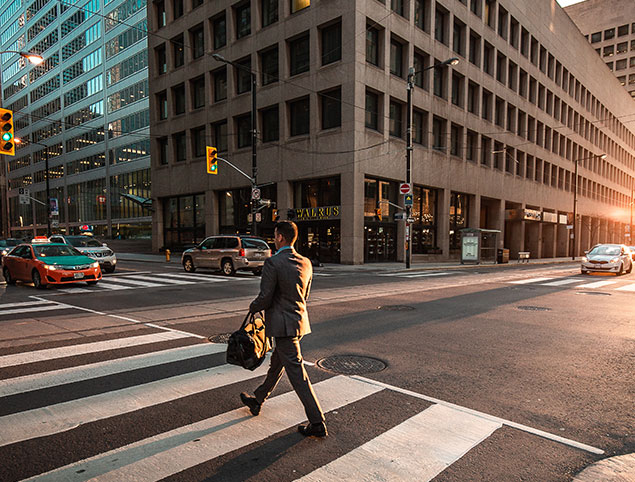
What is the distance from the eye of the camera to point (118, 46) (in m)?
53.2

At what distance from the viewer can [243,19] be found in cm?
3225

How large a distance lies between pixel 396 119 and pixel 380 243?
8.87 metres

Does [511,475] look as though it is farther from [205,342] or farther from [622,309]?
[622,309]

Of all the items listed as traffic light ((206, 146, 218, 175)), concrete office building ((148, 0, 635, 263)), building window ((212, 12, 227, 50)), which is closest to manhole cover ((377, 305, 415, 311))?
concrete office building ((148, 0, 635, 263))

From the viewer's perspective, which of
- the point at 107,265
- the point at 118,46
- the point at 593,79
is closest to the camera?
the point at 107,265

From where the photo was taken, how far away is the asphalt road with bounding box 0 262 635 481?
10.1ft

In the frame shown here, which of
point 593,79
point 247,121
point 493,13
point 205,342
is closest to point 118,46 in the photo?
point 247,121

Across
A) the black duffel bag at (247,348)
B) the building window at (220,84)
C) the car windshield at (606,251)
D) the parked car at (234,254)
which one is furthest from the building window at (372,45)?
the black duffel bag at (247,348)

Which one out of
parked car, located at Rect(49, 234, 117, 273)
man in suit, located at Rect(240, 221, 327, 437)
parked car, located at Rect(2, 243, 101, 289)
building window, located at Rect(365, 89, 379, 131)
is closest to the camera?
man in suit, located at Rect(240, 221, 327, 437)

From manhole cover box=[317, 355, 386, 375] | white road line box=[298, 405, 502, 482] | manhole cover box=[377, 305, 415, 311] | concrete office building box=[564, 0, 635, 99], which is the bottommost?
manhole cover box=[377, 305, 415, 311]

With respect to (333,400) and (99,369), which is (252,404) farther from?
(99,369)

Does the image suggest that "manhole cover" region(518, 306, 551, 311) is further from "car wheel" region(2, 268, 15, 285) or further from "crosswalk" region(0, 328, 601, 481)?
"car wheel" region(2, 268, 15, 285)

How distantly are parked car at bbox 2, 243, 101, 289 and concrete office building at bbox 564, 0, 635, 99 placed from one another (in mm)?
106256

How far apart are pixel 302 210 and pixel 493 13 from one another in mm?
26714
